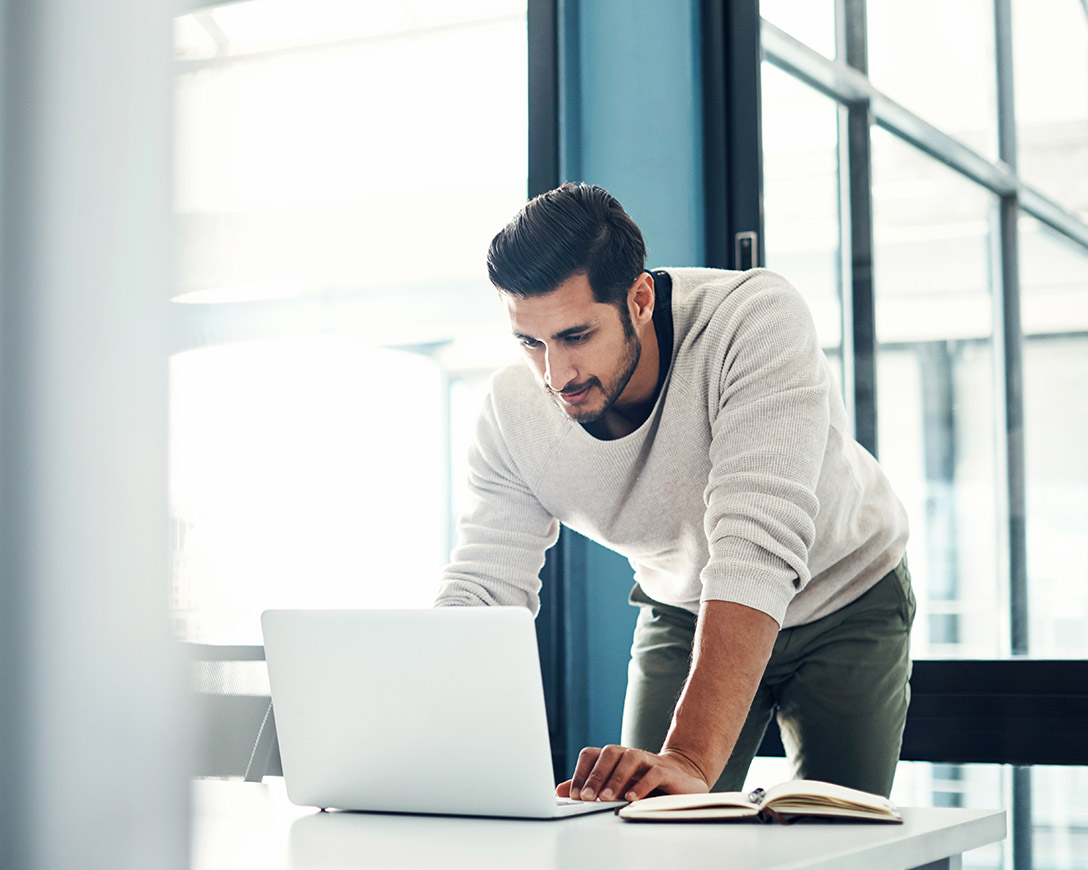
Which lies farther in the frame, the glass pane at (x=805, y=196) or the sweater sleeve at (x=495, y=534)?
the glass pane at (x=805, y=196)

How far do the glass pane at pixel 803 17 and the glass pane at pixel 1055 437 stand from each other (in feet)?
2.14

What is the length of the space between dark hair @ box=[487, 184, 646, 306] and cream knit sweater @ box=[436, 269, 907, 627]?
0.12m

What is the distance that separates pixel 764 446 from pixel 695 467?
257mm

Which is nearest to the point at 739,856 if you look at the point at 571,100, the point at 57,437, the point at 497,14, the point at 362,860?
the point at 362,860

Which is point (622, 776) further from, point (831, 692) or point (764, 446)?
point (831, 692)

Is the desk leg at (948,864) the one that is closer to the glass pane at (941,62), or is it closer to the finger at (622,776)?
the finger at (622,776)

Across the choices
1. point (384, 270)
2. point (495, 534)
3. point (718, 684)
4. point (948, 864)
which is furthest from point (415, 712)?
point (384, 270)

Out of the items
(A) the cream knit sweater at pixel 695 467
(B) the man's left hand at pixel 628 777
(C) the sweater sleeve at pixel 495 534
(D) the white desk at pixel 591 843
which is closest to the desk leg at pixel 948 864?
(D) the white desk at pixel 591 843

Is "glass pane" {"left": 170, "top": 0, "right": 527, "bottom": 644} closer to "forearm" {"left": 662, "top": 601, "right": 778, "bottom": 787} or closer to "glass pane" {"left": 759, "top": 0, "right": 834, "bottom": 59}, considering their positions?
"glass pane" {"left": 759, "top": 0, "right": 834, "bottom": 59}

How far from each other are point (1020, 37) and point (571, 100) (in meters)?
0.95

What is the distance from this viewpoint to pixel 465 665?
3.59 feet

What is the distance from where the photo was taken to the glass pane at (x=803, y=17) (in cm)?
258

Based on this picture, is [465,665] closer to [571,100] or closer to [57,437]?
[57,437]

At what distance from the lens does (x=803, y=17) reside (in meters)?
2.60
